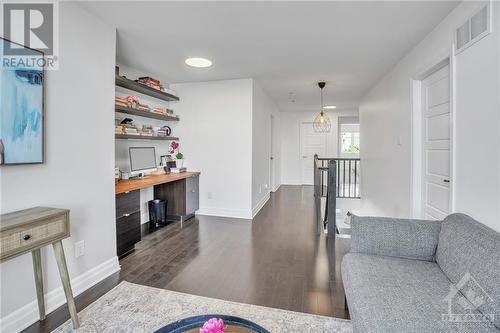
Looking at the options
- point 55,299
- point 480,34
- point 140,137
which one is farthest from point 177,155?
point 480,34

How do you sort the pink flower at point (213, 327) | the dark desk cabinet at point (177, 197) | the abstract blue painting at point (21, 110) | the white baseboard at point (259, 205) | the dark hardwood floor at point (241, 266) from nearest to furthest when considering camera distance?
the pink flower at point (213, 327)
the abstract blue painting at point (21, 110)
the dark hardwood floor at point (241, 266)
the dark desk cabinet at point (177, 197)
the white baseboard at point (259, 205)

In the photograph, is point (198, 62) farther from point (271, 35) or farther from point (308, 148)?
point (308, 148)

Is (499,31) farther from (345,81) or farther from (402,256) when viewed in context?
(345,81)

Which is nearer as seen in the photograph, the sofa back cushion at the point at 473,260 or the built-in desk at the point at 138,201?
the sofa back cushion at the point at 473,260

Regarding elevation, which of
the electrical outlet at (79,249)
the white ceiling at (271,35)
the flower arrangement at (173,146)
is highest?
the white ceiling at (271,35)

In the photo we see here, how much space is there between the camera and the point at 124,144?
3.71 metres

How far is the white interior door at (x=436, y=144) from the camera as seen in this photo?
246cm

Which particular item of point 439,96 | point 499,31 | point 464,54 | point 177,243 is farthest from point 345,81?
point 177,243

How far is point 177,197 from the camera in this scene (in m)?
4.22

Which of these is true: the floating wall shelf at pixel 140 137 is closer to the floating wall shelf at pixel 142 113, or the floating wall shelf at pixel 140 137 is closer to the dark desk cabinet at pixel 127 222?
the floating wall shelf at pixel 142 113

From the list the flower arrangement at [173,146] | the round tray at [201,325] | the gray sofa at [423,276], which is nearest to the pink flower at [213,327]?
the round tray at [201,325]

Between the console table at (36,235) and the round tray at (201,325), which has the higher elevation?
the console table at (36,235)

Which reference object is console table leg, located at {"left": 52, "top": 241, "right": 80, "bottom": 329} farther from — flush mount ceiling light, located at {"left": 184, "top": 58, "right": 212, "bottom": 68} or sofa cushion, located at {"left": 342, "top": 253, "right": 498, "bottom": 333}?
flush mount ceiling light, located at {"left": 184, "top": 58, "right": 212, "bottom": 68}

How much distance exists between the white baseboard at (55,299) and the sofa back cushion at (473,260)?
268 centimetres
